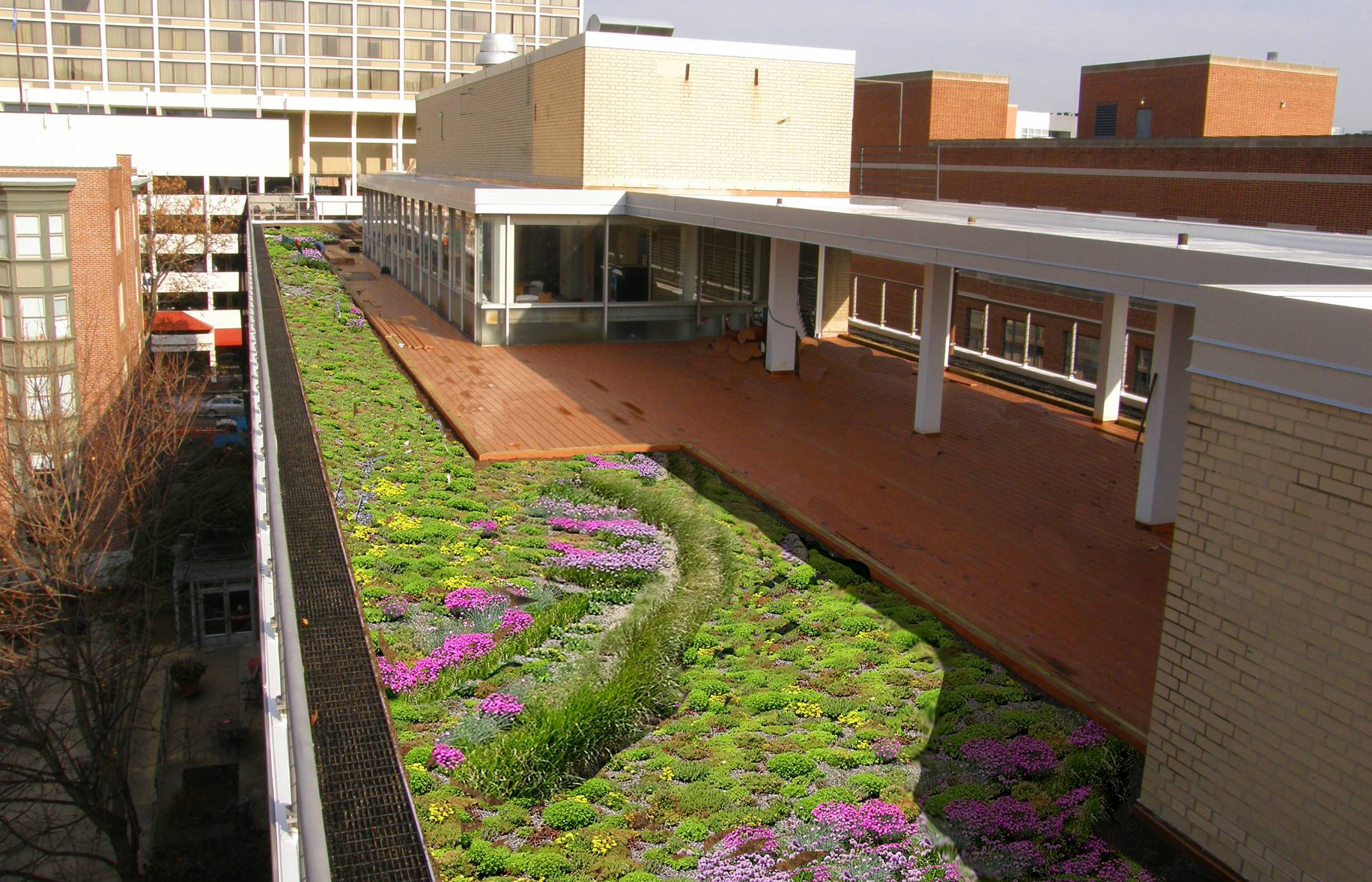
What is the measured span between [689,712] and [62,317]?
65.0 ft

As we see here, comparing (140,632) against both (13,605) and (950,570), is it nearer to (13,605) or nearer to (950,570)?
(13,605)

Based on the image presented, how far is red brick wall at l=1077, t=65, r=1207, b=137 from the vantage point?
40.3 meters

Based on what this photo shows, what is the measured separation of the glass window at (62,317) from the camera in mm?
22375

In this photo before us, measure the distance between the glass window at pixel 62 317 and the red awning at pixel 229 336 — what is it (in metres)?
24.6

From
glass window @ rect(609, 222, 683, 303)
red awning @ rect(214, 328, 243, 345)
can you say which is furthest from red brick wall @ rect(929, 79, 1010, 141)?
glass window @ rect(609, 222, 683, 303)

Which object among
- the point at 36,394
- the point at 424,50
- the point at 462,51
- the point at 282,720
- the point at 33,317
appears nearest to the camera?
the point at 282,720

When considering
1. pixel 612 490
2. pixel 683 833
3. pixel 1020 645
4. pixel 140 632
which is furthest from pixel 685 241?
pixel 683 833

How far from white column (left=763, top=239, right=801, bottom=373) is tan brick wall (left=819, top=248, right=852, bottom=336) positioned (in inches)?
152

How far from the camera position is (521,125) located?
24.8 metres

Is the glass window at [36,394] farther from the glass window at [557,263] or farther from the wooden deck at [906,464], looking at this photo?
the glass window at [557,263]

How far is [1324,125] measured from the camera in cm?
4306

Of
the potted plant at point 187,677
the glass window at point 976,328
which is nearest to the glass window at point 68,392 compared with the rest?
the potted plant at point 187,677

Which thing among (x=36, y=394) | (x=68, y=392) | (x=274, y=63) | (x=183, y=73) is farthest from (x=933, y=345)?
(x=183, y=73)

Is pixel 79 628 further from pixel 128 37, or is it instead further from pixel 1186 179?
pixel 128 37
